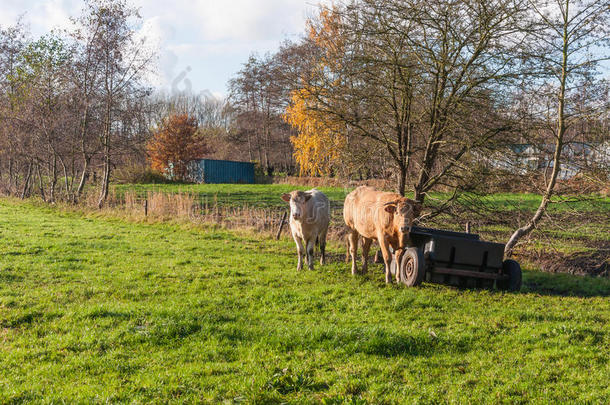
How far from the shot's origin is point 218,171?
167 ft

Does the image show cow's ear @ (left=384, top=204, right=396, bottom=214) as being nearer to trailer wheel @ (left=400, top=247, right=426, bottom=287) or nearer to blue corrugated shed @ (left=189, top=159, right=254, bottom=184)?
trailer wheel @ (left=400, top=247, right=426, bottom=287)

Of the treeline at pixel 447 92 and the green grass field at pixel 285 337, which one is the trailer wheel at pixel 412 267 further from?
the treeline at pixel 447 92

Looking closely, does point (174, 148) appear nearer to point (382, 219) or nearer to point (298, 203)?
point (298, 203)

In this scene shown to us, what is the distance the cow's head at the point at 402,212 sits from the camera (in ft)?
29.9

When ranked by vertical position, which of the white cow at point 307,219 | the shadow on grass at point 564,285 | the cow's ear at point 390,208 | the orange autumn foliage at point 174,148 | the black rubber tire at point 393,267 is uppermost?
the orange autumn foliage at point 174,148

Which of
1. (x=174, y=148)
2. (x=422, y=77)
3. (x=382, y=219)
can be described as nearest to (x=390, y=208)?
(x=382, y=219)

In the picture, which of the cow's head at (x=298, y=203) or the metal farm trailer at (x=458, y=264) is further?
the cow's head at (x=298, y=203)

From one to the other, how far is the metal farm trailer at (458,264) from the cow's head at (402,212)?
463mm

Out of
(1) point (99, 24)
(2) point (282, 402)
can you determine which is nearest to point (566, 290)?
(2) point (282, 402)

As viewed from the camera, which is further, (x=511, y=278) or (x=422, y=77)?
(x=422, y=77)

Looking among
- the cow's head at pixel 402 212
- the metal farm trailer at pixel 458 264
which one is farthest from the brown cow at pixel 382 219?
the metal farm trailer at pixel 458 264

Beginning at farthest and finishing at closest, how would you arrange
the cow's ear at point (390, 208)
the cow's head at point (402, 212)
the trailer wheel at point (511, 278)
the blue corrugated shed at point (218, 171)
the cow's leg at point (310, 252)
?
the blue corrugated shed at point (218, 171) → the cow's leg at point (310, 252) → the cow's ear at point (390, 208) → the trailer wheel at point (511, 278) → the cow's head at point (402, 212)

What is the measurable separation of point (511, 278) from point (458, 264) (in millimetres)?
1113

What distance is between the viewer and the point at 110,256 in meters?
12.1
